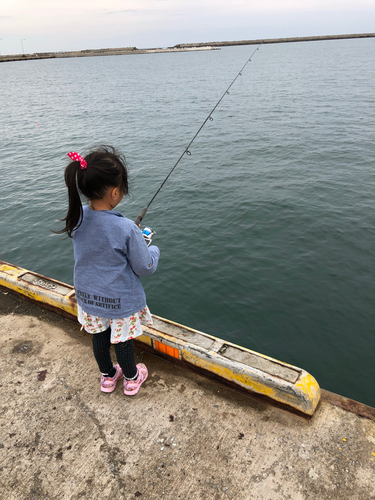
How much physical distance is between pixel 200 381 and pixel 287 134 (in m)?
14.2

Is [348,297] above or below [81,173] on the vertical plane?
below

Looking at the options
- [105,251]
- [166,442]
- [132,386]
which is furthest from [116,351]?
[105,251]

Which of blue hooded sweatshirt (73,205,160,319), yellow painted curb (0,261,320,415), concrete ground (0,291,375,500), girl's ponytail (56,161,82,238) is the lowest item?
concrete ground (0,291,375,500)

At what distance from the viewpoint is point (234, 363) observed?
269 cm

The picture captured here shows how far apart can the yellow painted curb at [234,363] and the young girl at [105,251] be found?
53 cm

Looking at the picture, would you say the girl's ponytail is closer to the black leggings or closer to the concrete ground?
the black leggings

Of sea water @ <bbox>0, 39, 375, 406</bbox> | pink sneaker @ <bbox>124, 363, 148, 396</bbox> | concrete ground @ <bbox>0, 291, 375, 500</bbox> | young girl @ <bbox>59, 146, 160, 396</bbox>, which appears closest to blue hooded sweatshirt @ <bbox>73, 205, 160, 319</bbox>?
young girl @ <bbox>59, 146, 160, 396</bbox>

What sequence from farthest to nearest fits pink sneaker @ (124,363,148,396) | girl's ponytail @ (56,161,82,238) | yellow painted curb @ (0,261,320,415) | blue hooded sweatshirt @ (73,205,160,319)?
pink sneaker @ (124,363,148,396) < yellow painted curb @ (0,261,320,415) < blue hooded sweatshirt @ (73,205,160,319) < girl's ponytail @ (56,161,82,238)

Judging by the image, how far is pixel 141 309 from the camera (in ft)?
7.98

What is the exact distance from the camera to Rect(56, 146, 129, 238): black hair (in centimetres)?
195

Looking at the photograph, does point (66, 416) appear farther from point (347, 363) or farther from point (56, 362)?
point (347, 363)

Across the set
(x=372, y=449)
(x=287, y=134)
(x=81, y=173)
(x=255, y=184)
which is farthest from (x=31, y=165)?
(x=372, y=449)

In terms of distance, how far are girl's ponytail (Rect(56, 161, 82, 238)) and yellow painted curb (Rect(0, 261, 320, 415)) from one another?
4.51 feet

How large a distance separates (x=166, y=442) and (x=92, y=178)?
73.3 inches
